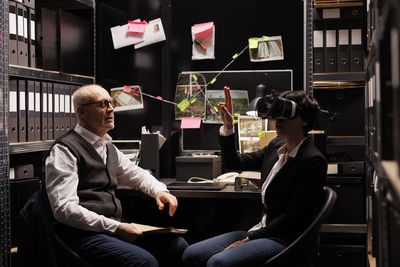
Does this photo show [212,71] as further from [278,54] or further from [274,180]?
[274,180]

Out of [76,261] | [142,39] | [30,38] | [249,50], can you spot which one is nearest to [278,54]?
[249,50]

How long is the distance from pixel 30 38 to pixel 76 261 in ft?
4.52

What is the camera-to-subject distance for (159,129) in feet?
11.2

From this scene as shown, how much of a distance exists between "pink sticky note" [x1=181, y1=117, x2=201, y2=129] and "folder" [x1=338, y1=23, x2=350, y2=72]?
1010mm

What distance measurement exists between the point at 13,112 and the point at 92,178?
0.67m

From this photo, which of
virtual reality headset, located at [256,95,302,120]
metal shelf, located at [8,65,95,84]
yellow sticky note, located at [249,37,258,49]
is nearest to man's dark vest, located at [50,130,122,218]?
metal shelf, located at [8,65,95,84]

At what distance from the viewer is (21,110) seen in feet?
8.97

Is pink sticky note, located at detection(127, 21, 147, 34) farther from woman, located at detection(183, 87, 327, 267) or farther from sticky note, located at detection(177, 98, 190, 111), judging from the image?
woman, located at detection(183, 87, 327, 267)

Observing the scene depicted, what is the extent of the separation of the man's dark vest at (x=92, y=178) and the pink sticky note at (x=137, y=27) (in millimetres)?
1231

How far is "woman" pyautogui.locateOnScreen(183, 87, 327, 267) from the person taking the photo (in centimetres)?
Answer: 201

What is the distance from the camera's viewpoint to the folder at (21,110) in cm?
272

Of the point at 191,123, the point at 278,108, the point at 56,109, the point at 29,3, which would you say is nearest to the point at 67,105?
the point at 56,109

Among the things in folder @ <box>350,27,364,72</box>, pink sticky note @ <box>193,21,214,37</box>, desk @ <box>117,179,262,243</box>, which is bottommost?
desk @ <box>117,179,262,243</box>

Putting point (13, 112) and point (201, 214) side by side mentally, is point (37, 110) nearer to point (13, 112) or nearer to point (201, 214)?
point (13, 112)
